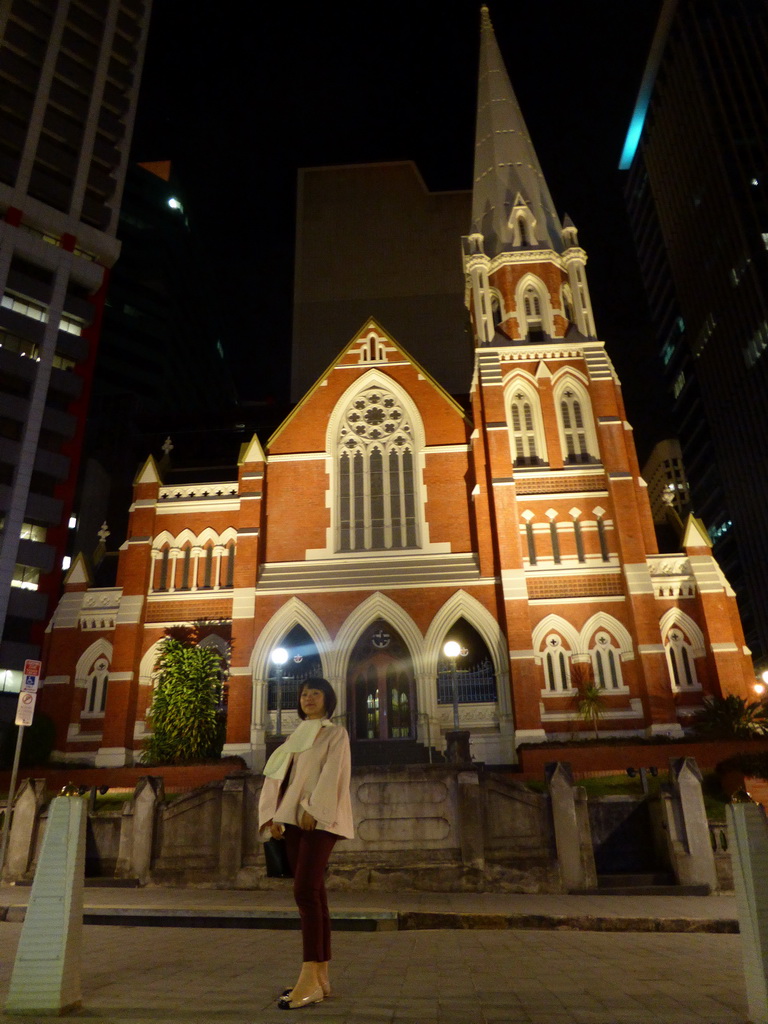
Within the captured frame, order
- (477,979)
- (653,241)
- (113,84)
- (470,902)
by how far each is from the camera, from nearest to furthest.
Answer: (477,979), (470,902), (113,84), (653,241)

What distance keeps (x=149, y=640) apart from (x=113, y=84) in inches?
2240

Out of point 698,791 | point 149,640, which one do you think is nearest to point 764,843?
point 698,791

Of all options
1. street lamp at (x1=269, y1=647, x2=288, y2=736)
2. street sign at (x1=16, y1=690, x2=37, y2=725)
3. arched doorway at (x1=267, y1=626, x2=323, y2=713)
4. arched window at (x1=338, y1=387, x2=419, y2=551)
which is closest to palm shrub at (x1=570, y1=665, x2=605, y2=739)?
arched window at (x1=338, y1=387, x2=419, y2=551)

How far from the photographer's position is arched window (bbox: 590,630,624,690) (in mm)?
25328

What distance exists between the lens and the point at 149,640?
27.7 metres

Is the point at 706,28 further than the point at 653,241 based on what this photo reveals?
No

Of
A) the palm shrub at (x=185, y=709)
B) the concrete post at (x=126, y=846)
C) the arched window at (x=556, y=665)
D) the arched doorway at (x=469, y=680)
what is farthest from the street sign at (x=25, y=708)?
the arched window at (x=556, y=665)

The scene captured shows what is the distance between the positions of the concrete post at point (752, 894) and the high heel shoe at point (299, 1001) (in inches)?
106

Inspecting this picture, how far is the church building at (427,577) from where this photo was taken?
25.4 metres

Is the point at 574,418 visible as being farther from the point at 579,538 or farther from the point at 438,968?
the point at 438,968

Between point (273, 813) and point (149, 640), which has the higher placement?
point (149, 640)

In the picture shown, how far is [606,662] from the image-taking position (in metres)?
25.6

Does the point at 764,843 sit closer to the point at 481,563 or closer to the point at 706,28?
the point at 481,563

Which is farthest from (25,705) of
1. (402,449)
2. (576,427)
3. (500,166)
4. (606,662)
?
(500,166)
